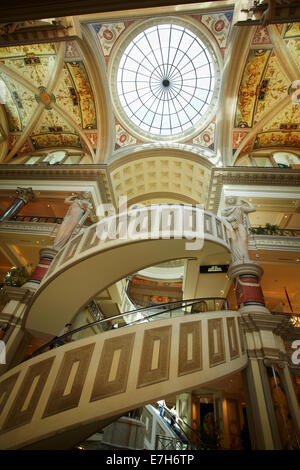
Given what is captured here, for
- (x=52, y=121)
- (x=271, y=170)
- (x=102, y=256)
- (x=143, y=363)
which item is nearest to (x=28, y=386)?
(x=143, y=363)

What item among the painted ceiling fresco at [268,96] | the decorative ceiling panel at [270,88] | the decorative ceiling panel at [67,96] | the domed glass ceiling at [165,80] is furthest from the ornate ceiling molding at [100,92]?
the decorative ceiling panel at [270,88]

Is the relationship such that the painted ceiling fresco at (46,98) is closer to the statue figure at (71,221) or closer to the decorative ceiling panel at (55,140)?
the decorative ceiling panel at (55,140)

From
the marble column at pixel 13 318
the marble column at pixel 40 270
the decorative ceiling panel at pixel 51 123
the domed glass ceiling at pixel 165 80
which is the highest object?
the domed glass ceiling at pixel 165 80

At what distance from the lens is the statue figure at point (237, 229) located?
5.59 metres

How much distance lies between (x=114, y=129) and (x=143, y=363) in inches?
477

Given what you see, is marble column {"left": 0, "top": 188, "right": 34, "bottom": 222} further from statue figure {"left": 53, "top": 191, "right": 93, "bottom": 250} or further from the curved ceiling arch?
the curved ceiling arch

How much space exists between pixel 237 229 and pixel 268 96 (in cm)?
829

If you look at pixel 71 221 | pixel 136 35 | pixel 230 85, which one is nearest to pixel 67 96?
pixel 136 35

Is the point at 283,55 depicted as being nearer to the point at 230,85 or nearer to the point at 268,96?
the point at 268,96

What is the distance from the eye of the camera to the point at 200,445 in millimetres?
6023

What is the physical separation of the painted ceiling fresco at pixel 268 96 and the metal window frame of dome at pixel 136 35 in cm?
151

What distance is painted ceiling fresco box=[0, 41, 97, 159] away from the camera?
35.0ft

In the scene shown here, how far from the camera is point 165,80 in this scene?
41.0 feet

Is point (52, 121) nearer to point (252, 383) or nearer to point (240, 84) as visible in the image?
point (240, 84)
